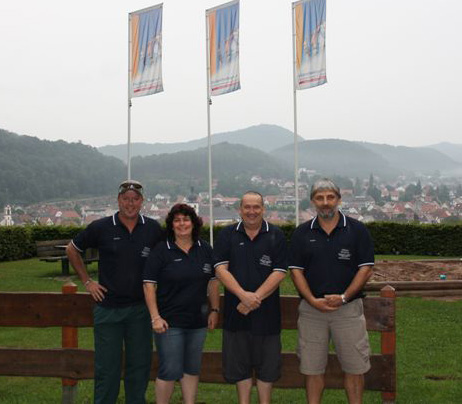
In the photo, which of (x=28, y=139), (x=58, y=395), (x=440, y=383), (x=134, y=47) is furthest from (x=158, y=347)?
(x=28, y=139)

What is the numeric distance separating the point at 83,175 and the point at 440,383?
350 ft

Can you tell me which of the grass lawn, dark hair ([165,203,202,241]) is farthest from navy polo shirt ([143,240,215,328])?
the grass lawn

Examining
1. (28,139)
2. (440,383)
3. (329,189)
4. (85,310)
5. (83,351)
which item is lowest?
(440,383)

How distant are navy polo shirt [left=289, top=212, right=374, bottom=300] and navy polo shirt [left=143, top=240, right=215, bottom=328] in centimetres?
77

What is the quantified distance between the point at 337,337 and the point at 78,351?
2433 mm

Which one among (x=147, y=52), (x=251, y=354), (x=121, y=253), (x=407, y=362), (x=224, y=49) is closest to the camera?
(x=251, y=354)

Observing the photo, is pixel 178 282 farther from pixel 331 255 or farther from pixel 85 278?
pixel 331 255

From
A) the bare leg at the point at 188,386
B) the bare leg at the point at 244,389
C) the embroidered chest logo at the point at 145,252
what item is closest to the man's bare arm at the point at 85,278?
the embroidered chest logo at the point at 145,252

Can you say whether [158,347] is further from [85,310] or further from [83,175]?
[83,175]

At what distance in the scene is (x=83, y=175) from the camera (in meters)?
109

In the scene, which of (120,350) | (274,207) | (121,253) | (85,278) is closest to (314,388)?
(120,350)

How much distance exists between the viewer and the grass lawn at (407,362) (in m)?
6.15

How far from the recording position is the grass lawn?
6148mm

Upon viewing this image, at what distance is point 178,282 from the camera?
470 cm
